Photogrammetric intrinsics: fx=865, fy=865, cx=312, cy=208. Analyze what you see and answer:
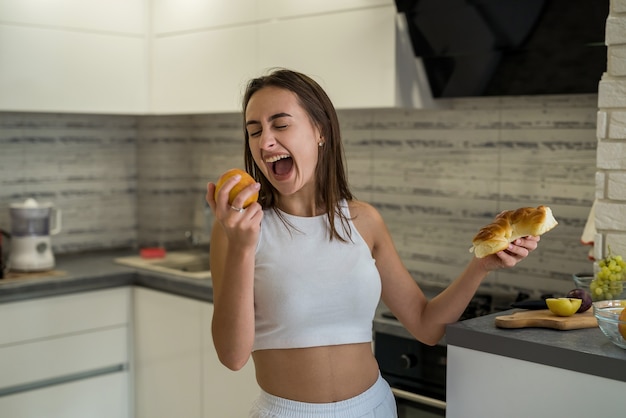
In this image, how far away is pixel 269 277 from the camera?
1.76 metres

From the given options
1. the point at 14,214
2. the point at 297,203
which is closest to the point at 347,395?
the point at 297,203

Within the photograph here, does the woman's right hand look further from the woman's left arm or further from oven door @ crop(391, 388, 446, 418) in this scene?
oven door @ crop(391, 388, 446, 418)

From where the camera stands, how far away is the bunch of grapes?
6.27 ft

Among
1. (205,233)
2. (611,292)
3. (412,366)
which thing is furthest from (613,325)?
(205,233)

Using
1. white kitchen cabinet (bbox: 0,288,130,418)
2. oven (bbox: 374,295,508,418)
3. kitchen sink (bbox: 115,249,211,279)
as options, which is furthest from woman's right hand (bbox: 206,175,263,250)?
kitchen sink (bbox: 115,249,211,279)

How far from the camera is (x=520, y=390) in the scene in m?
1.65

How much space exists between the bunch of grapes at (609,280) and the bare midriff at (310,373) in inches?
22.7

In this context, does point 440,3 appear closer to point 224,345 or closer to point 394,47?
point 394,47

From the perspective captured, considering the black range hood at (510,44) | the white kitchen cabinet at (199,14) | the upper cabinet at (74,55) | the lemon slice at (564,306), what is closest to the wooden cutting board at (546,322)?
the lemon slice at (564,306)

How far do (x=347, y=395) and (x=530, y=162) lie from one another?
1.37m

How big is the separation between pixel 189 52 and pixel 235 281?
213cm

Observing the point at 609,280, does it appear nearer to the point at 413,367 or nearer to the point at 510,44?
the point at 413,367

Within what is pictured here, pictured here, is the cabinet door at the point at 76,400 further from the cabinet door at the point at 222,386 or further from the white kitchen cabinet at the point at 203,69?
the white kitchen cabinet at the point at 203,69

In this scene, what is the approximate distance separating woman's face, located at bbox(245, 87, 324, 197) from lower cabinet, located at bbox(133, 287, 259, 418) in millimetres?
1423
